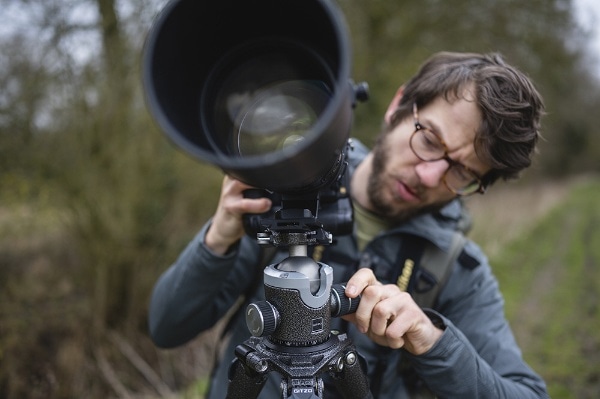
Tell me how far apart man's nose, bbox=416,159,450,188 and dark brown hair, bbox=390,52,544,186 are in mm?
125

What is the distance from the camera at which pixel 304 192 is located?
109 centimetres

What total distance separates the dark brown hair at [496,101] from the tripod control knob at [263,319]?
914 millimetres

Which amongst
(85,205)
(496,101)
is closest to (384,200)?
(496,101)

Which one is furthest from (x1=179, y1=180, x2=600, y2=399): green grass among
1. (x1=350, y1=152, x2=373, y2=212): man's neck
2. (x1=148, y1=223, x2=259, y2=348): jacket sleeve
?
(x1=350, y1=152, x2=373, y2=212): man's neck

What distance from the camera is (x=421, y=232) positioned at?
1.58m

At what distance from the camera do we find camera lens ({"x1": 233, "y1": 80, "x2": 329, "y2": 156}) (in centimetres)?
106

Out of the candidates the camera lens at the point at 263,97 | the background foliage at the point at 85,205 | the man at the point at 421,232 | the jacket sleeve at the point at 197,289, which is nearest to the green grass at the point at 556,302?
the background foliage at the point at 85,205

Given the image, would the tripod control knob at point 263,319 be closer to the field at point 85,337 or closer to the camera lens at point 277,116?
the camera lens at point 277,116

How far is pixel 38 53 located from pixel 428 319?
416cm

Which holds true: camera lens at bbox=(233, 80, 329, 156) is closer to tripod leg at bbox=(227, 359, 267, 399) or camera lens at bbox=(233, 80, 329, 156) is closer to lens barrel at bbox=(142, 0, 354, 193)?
lens barrel at bbox=(142, 0, 354, 193)

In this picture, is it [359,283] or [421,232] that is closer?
[359,283]

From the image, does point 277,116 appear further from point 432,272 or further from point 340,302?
point 432,272

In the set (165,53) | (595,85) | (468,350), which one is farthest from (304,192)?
(595,85)

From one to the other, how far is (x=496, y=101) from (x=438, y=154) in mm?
231
